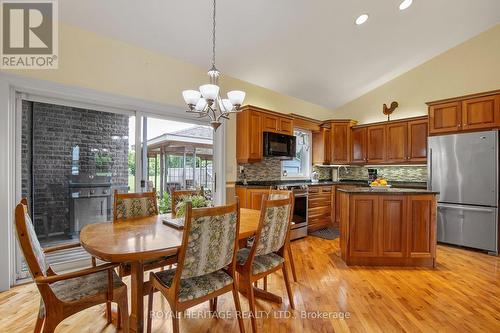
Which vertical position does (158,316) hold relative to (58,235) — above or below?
below

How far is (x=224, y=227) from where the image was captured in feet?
5.03

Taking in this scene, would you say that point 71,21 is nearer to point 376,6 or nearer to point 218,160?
point 218,160

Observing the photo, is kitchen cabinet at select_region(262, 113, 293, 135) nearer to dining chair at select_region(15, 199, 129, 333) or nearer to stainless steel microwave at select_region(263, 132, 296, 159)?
stainless steel microwave at select_region(263, 132, 296, 159)

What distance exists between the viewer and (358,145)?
5699 mm

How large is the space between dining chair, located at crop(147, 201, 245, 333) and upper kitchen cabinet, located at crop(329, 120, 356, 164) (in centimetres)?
464

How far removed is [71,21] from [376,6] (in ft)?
12.0

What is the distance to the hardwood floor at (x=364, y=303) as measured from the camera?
1.92 meters

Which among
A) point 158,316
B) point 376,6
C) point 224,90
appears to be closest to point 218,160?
point 224,90

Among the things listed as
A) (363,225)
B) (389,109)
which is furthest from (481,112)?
(363,225)

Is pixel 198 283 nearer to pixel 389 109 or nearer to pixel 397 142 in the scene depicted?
pixel 397 142

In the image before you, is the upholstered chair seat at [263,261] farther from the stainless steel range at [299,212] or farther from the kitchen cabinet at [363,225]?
the stainless steel range at [299,212]

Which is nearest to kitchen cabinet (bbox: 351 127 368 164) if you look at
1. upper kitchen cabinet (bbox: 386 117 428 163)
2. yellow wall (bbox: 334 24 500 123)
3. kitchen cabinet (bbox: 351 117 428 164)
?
kitchen cabinet (bbox: 351 117 428 164)

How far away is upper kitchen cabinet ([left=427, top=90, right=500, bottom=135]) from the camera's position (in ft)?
12.1

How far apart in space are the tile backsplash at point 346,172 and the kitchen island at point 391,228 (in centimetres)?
189
